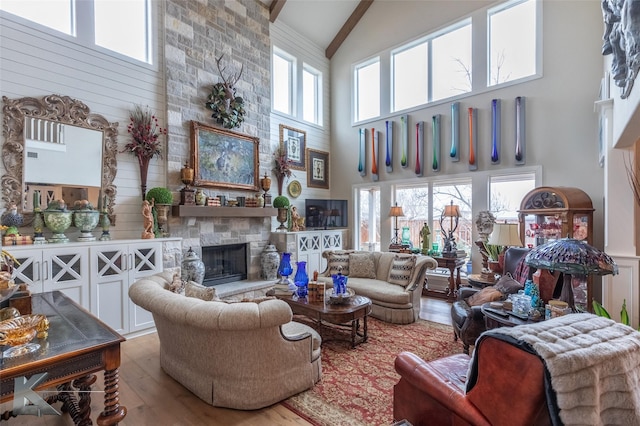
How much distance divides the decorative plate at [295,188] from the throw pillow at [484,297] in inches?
168

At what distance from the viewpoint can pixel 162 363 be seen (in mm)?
2885

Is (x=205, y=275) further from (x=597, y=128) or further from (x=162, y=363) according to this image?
(x=597, y=128)

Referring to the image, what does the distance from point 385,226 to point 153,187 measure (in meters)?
4.52

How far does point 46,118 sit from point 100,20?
161 cm

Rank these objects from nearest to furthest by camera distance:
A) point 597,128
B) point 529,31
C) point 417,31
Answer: point 597,128
point 529,31
point 417,31

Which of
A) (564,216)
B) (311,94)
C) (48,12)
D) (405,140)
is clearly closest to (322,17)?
(311,94)

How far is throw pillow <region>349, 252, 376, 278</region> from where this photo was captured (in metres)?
4.88

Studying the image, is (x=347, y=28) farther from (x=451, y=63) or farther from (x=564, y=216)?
(x=564, y=216)

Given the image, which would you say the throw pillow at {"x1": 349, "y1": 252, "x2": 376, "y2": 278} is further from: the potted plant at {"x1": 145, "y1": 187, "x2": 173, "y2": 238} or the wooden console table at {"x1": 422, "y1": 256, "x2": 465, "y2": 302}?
the potted plant at {"x1": 145, "y1": 187, "x2": 173, "y2": 238}

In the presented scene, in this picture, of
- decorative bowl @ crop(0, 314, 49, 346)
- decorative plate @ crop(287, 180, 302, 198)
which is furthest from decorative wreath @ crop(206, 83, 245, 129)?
decorative bowl @ crop(0, 314, 49, 346)

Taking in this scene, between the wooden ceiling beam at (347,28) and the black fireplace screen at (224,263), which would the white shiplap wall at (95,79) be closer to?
the black fireplace screen at (224,263)

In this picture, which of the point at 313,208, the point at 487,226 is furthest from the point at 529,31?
the point at 313,208

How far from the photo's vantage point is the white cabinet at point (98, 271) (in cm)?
317

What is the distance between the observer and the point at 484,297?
10.4 feet
